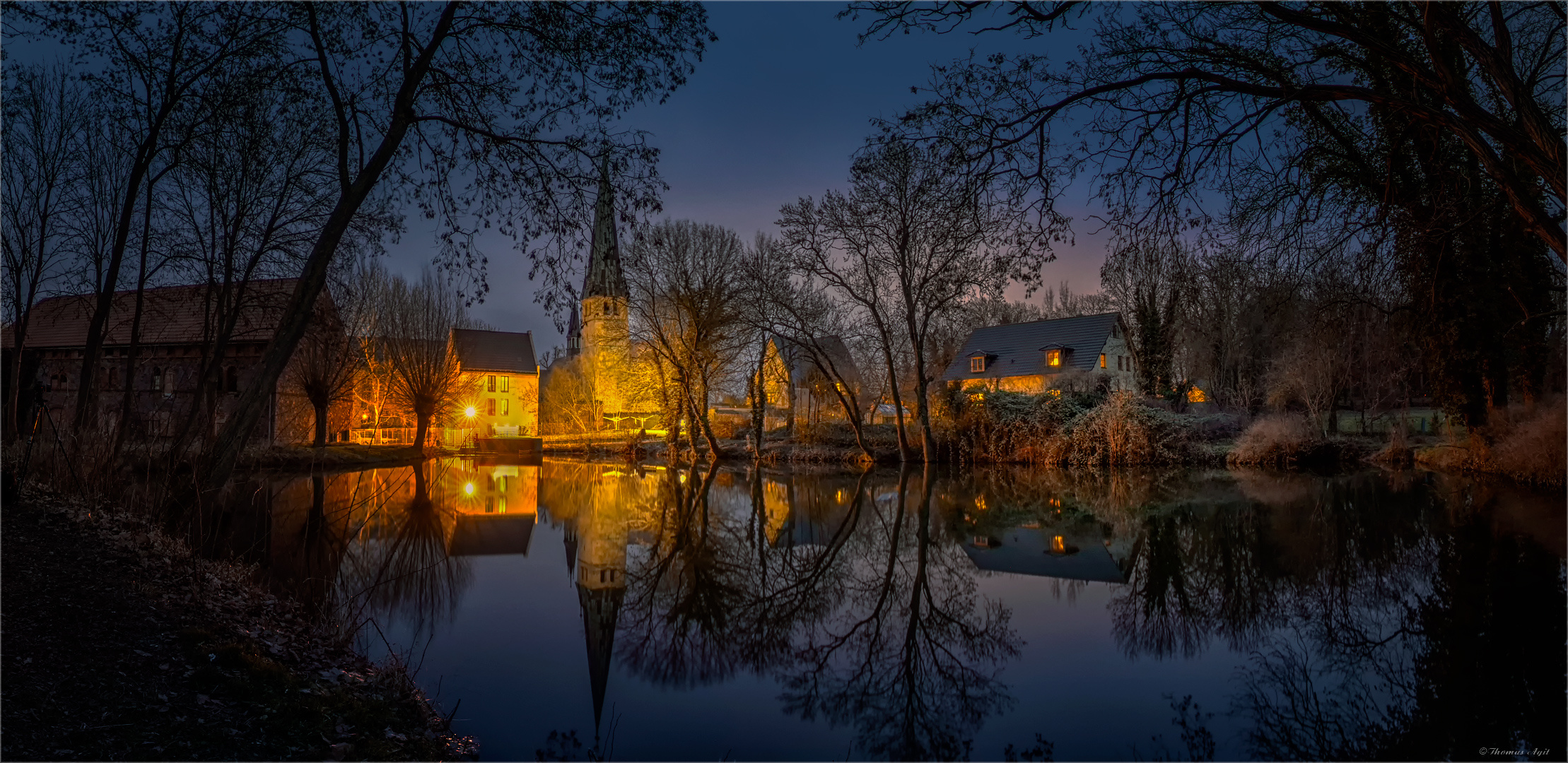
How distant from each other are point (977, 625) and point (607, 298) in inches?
422

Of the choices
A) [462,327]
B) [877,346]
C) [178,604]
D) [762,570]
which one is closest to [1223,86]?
[762,570]

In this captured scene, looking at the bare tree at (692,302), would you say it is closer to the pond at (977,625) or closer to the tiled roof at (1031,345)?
the pond at (977,625)

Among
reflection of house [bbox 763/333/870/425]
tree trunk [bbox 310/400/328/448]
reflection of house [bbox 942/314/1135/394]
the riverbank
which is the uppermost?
reflection of house [bbox 942/314/1135/394]

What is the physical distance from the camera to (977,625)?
6.36 meters

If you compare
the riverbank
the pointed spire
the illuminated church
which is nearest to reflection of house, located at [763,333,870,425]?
the illuminated church

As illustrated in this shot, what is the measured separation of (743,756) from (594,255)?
18.3 feet

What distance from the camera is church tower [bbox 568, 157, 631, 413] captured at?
7.94m

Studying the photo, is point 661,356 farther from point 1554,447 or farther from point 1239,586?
point 1554,447

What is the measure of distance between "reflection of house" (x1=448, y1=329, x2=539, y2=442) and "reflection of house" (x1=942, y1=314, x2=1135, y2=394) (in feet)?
105

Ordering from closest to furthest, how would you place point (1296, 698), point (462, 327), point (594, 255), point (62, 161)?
point (1296, 698)
point (594, 255)
point (62, 161)
point (462, 327)

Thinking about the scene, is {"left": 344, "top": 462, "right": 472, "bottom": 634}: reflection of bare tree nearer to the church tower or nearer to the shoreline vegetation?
the church tower

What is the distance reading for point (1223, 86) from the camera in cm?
580

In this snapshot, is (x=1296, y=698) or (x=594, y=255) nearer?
(x=1296, y=698)

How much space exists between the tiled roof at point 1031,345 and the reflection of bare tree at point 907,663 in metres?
35.2
